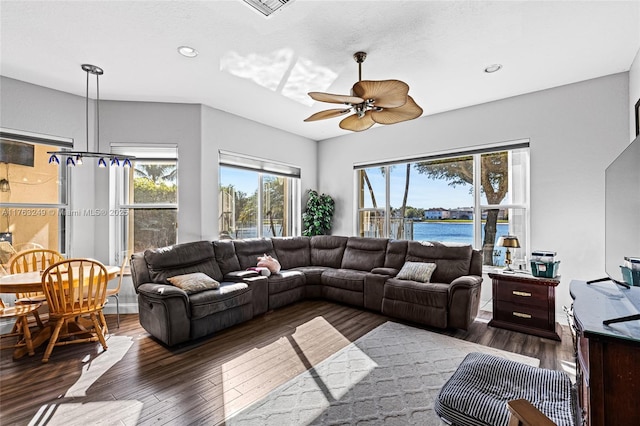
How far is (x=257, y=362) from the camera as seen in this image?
264 cm

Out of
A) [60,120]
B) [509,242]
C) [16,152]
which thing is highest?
[60,120]

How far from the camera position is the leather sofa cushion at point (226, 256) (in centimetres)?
412

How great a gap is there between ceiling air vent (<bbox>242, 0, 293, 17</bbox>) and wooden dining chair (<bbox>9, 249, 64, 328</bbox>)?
3484 mm

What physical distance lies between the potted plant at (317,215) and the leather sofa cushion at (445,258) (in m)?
2.04

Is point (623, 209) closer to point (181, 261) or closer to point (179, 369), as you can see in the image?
point (179, 369)

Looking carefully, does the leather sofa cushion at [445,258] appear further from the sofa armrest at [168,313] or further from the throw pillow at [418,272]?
the sofa armrest at [168,313]

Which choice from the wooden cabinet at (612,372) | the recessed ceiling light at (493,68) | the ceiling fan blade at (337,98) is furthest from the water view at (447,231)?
the wooden cabinet at (612,372)

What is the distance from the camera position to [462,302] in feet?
10.7

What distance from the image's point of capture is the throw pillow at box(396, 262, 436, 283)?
3.81 meters

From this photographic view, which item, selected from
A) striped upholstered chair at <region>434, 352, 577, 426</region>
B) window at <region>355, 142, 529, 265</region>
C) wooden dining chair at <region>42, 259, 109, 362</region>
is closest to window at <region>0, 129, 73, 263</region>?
wooden dining chair at <region>42, 259, 109, 362</region>

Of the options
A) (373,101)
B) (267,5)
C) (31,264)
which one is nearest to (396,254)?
(373,101)

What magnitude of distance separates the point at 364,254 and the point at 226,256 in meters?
2.16

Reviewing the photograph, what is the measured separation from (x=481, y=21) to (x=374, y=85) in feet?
3.67

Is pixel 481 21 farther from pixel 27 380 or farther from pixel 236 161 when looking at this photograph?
pixel 27 380
